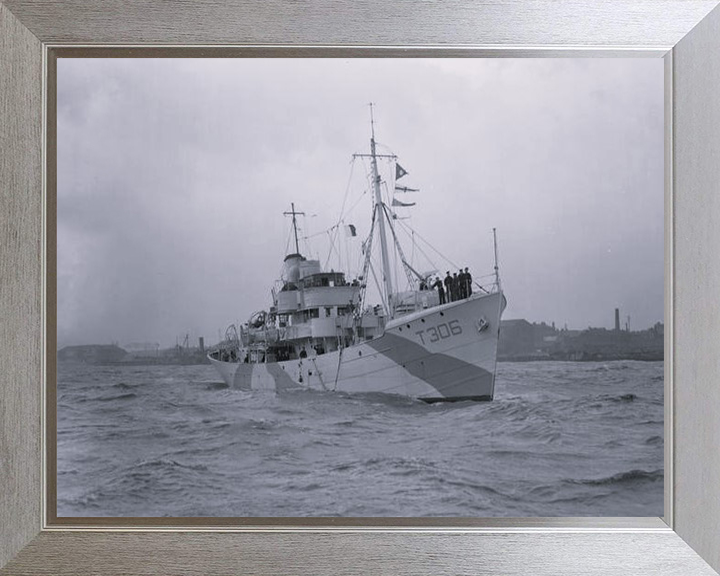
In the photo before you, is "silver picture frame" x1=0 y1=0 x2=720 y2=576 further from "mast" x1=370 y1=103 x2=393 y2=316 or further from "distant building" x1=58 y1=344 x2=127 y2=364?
"mast" x1=370 y1=103 x2=393 y2=316

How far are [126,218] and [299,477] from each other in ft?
2.00

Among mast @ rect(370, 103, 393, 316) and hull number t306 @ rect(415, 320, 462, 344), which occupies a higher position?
mast @ rect(370, 103, 393, 316)

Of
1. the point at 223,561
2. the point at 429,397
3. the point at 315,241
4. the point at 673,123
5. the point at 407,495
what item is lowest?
the point at 223,561

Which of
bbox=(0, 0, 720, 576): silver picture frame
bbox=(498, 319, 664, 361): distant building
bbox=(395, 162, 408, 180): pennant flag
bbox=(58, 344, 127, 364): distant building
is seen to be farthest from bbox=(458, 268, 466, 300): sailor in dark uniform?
bbox=(58, 344, 127, 364): distant building

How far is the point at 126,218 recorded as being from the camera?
1.54 m

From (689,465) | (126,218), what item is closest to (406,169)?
(126,218)

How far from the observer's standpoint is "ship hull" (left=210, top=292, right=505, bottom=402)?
5.00 ft

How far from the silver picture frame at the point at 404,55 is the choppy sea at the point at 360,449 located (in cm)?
4

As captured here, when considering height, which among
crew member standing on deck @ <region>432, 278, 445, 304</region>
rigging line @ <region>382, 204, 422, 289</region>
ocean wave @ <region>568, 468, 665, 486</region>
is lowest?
ocean wave @ <region>568, 468, 665, 486</region>

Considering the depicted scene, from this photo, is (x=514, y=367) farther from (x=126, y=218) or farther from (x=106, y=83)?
(x=106, y=83)

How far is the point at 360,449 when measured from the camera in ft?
5.02

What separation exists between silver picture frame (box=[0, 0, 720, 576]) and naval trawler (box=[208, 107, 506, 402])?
0.26 m

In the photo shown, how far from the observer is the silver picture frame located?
58.6 inches

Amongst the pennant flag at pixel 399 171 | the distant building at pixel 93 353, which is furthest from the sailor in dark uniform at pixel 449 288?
the distant building at pixel 93 353
